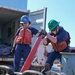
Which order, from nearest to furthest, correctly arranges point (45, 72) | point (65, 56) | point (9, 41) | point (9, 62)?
point (45, 72) → point (65, 56) → point (9, 62) → point (9, 41)

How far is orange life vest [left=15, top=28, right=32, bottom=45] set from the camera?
4.93m

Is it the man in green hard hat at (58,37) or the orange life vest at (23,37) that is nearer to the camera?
the man in green hard hat at (58,37)

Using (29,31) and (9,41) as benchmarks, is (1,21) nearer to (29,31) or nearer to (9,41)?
(9,41)

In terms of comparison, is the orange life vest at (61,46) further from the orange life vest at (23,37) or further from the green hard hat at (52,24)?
the orange life vest at (23,37)

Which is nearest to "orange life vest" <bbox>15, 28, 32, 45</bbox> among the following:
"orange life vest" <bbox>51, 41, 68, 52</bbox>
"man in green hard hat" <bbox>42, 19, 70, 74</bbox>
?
"man in green hard hat" <bbox>42, 19, 70, 74</bbox>

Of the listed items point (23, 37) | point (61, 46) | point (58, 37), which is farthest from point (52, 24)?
point (23, 37)

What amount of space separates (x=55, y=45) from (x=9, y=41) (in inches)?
144

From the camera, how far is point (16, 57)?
16.2 feet

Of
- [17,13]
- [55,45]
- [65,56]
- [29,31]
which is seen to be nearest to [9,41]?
[17,13]

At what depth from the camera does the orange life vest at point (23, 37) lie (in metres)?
4.93

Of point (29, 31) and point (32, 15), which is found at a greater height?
point (32, 15)

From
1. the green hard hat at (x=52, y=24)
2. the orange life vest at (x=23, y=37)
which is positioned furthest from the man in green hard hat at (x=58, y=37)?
the orange life vest at (x=23, y=37)

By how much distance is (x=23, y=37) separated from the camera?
497 cm

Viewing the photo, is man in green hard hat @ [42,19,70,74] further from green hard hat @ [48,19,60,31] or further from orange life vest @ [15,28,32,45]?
orange life vest @ [15,28,32,45]
